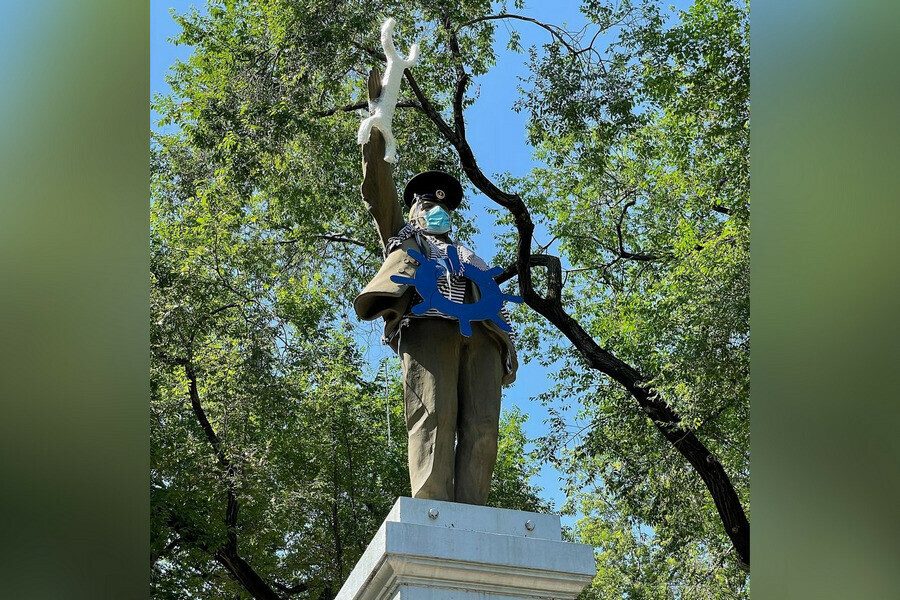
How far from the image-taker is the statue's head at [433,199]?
22.9ft

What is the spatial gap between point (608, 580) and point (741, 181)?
5.19 metres

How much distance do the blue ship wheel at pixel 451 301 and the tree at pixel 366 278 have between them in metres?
5.61

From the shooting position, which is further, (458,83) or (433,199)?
(458,83)

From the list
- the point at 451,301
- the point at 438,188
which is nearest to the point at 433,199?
the point at 438,188

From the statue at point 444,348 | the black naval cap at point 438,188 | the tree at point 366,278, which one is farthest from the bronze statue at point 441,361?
the tree at point 366,278

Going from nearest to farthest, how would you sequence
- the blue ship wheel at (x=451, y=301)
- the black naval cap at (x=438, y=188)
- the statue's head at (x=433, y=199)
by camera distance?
the blue ship wheel at (x=451, y=301) → the statue's head at (x=433, y=199) → the black naval cap at (x=438, y=188)

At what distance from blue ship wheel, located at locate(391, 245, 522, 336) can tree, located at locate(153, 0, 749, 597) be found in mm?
5611

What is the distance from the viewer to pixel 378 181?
6887 mm

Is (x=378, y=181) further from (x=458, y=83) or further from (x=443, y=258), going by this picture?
(x=458, y=83)

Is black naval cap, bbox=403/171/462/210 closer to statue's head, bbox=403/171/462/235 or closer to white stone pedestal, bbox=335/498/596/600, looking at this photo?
statue's head, bbox=403/171/462/235

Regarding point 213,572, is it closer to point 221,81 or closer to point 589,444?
point 589,444

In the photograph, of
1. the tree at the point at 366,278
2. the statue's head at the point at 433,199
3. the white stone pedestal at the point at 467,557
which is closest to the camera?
the white stone pedestal at the point at 467,557

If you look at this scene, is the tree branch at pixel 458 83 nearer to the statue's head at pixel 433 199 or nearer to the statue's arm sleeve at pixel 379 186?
the statue's head at pixel 433 199

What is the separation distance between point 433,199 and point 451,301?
3.01ft
